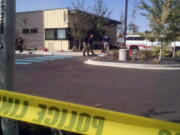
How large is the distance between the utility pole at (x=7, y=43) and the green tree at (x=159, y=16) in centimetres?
1240

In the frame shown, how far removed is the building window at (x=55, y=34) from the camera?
28028 mm

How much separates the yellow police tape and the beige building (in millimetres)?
24676

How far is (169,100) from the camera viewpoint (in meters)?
6.02

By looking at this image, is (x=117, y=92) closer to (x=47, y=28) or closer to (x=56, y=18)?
(x=56, y=18)

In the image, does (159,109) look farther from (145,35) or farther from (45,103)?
(145,35)

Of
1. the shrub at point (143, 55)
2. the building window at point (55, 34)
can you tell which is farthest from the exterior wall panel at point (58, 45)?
the shrub at point (143, 55)

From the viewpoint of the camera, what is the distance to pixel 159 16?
45.0ft

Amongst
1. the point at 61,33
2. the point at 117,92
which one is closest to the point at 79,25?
the point at 61,33

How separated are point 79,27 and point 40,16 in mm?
7186

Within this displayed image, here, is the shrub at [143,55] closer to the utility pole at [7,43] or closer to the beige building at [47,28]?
the beige building at [47,28]

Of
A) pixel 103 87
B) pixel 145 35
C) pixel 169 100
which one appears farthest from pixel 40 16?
pixel 169 100

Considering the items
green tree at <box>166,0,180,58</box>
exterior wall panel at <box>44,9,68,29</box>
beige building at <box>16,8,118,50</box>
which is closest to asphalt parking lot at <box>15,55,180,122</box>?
green tree at <box>166,0,180,58</box>

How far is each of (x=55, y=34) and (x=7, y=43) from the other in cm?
2712

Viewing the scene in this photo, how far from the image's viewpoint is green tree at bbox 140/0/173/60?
524 inches
